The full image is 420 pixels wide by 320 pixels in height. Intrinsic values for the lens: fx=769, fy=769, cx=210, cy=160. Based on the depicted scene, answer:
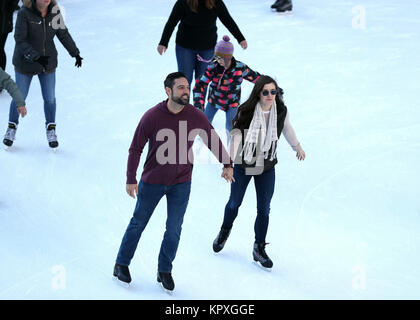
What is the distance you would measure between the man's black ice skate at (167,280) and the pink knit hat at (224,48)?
1791mm

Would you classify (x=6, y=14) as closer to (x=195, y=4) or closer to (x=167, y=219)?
(x=195, y=4)

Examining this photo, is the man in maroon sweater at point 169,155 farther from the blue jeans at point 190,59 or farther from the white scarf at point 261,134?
the blue jeans at point 190,59

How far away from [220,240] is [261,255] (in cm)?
30

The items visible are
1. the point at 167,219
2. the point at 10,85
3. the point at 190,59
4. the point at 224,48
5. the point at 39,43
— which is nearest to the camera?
the point at 167,219

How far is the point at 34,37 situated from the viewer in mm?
5762

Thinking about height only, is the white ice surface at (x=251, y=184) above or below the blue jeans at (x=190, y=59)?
below

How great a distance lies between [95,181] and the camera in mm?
5801

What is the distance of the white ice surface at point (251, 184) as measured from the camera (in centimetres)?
464

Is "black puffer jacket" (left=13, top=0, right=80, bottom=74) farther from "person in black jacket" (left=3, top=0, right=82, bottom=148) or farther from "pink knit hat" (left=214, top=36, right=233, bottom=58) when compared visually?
"pink knit hat" (left=214, top=36, right=233, bottom=58)

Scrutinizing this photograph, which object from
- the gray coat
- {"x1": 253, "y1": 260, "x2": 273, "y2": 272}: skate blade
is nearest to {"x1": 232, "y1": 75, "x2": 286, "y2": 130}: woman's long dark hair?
{"x1": 253, "y1": 260, "x2": 273, "y2": 272}: skate blade

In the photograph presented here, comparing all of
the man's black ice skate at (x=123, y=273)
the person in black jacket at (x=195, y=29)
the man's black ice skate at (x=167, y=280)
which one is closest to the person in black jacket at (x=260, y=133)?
the man's black ice skate at (x=167, y=280)

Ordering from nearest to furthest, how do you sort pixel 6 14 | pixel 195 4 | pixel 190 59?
pixel 195 4 → pixel 190 59 → pixel 6 14

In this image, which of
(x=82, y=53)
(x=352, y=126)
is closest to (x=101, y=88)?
(x=82, y=53)

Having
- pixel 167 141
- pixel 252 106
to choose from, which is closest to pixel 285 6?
pixel 252 106
